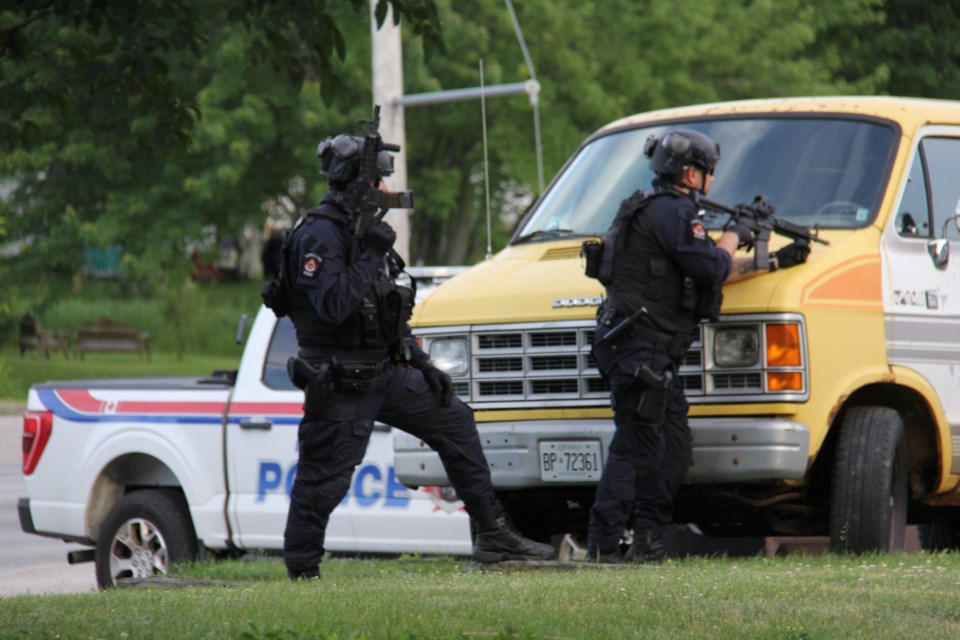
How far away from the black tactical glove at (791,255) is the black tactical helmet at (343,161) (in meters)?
1.73

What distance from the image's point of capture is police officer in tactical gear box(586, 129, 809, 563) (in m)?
7.50

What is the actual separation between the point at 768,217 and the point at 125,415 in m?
4.05

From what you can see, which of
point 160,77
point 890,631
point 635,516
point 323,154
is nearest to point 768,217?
point 635,516

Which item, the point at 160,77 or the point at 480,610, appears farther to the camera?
the point at 160,77

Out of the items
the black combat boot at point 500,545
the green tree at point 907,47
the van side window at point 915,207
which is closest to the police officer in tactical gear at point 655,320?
the black combat boot at point 500,545

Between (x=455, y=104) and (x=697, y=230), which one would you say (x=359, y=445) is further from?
(x=455, y=104)

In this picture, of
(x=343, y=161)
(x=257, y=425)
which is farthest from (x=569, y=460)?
(x=257, y=425)

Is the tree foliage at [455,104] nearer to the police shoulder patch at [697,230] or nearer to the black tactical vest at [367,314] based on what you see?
the police shoulder patch at [697,230]

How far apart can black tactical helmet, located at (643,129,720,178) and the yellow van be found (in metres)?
0.51

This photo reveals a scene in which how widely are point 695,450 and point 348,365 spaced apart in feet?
5.25

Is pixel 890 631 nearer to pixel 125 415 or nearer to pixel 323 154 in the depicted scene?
pixel 323 154

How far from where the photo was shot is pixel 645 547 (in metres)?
7.80

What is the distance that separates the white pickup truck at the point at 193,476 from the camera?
30.2 ft

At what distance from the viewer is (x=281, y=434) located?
945 centimetres
